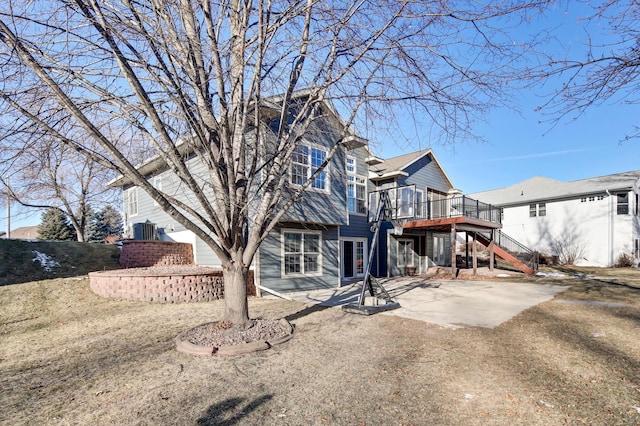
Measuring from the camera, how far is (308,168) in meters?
Result: 11.1

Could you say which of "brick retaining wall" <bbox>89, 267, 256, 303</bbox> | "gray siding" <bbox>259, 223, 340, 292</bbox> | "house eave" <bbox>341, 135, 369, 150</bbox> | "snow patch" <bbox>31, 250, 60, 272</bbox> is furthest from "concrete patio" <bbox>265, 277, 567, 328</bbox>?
"snow patch" <bbox>31, 250, 60, 272</bbox>

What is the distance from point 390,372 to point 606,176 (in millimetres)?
28072

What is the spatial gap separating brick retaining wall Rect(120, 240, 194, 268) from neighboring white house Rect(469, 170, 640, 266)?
24271 mm

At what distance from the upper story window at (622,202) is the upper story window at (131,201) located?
94.2 feet

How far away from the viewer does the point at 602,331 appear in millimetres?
5902

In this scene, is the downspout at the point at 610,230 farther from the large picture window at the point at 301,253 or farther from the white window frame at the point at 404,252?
the large picture window at the point at 301,253

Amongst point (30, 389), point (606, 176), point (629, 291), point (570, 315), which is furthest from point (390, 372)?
point (606, 176)

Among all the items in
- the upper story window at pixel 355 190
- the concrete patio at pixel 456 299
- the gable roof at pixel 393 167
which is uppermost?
the gable roof at pixel 393 167

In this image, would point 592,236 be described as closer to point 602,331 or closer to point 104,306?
point 602,331

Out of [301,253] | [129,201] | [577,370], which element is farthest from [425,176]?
[129,201]

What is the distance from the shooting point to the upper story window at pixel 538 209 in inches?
943

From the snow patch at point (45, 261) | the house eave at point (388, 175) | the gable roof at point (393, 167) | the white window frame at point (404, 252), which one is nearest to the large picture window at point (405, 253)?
the white window frame at point (404, 252)

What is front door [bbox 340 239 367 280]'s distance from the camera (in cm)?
1441

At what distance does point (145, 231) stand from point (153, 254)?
3.01 metres
